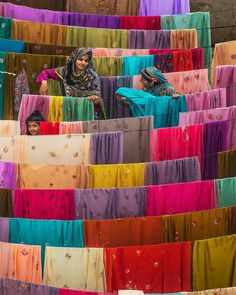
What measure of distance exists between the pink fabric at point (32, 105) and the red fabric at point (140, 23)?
308cm

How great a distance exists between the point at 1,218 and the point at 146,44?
16.1 ft

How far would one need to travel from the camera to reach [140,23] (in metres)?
12.4

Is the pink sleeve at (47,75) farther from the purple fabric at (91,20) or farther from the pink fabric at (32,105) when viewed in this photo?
the purple fabric at (91,20)

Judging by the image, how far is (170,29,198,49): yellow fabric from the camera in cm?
1184

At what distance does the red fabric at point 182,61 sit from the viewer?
10836 millimetres

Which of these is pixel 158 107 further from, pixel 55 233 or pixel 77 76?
pixel 55 233

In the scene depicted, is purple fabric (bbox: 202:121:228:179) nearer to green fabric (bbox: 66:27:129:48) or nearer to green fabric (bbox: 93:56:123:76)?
green fabric (bbox: 93:56:123:76)

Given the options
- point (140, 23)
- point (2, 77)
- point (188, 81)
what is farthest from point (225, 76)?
point (140, 23)

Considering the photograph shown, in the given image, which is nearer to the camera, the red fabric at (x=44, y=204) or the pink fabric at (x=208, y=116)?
the red fabric at (x=44, y=204)

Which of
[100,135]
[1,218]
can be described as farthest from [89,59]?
[1,218]

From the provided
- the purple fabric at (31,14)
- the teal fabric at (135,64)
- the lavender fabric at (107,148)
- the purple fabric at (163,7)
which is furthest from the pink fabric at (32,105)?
the purple fabric at (163,7)

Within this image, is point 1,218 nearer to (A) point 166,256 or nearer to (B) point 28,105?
(A) point 166,256

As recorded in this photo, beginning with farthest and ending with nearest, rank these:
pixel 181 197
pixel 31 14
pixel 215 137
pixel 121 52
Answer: pixel 31 14, pixel 121 52, pixel 215 137, pixel 181 197

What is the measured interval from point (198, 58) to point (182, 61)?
0.62 feet
